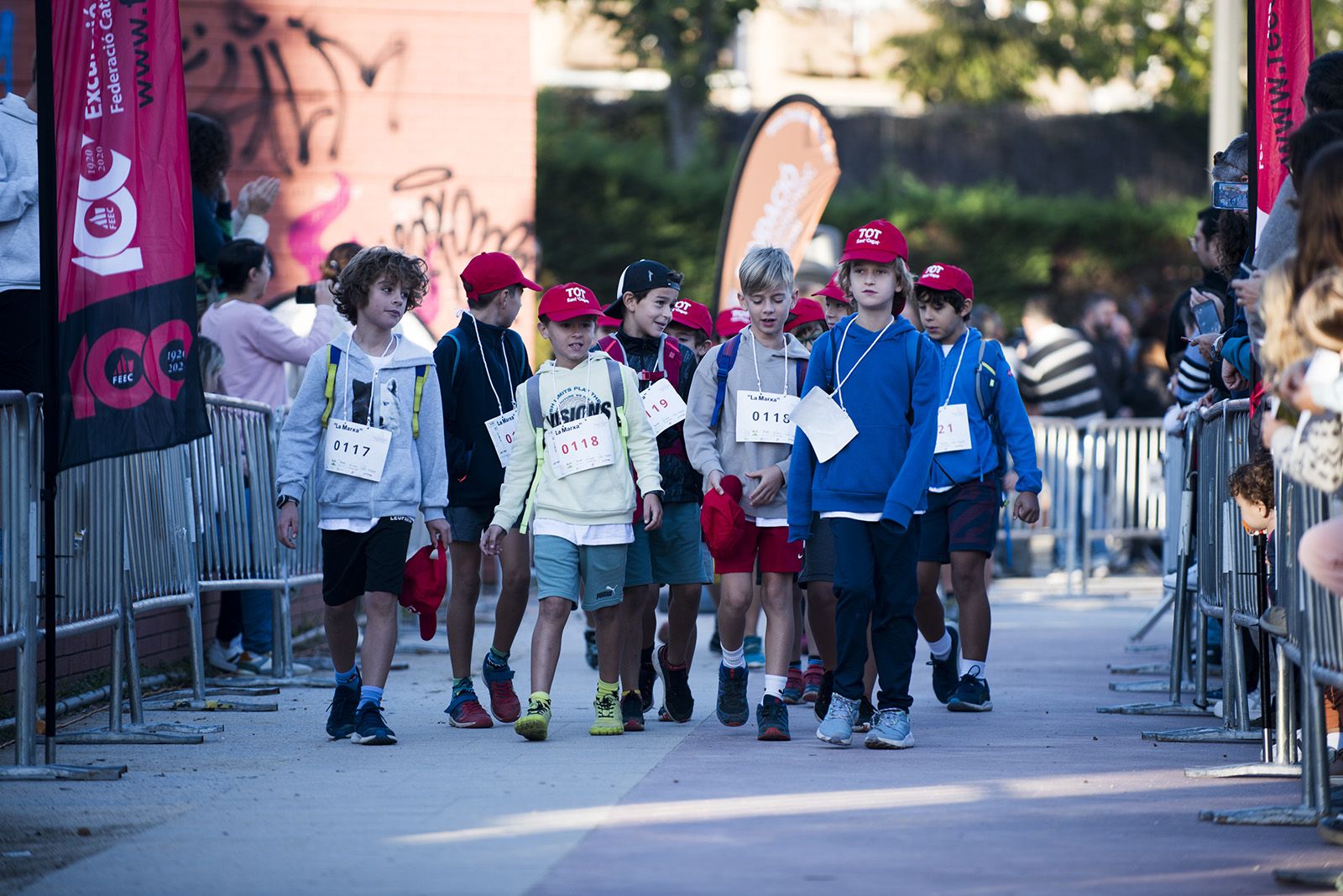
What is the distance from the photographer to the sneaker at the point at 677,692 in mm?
7895

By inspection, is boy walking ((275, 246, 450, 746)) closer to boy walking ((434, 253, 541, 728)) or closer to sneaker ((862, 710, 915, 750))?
boy walking ((434, 253, 541, 728))

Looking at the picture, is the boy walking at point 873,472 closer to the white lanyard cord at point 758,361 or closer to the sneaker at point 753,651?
the white lanyard cord at point 758,361

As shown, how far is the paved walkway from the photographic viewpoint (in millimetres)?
4691

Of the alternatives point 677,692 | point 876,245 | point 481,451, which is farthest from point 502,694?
point 876,245

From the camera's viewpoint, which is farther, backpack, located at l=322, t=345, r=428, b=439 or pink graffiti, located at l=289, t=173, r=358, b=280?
pink graffiti, located at l=289, t=173, r=358, b=280

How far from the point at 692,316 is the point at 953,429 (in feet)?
4.58

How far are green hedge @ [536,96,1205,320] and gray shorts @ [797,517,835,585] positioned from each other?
21650 millimetres

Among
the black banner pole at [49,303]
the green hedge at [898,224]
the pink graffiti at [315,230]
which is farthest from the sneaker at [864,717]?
the green hedge at [898,224]

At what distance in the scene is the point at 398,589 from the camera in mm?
7383

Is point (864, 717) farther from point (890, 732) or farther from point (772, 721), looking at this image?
point (890, 732)

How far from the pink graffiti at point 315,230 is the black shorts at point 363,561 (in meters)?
7.96

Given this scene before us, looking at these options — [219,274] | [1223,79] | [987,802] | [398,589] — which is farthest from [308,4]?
[987,802]

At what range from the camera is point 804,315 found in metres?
9.38

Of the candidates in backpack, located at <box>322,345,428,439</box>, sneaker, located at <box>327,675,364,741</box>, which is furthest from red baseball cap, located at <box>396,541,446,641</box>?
backpack, located at <box>322,345,428,439</box>
